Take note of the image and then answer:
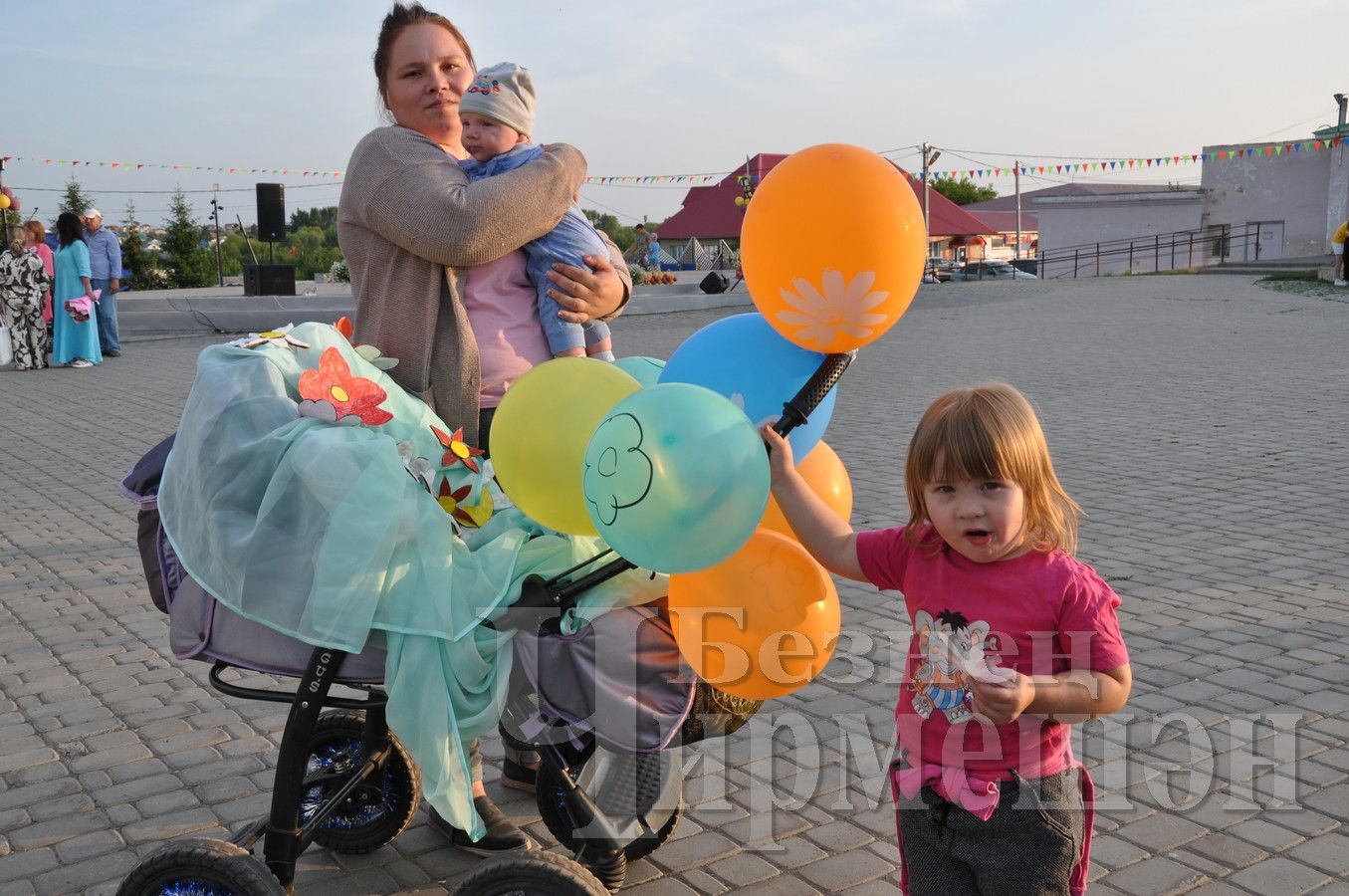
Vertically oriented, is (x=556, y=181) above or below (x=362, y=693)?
above

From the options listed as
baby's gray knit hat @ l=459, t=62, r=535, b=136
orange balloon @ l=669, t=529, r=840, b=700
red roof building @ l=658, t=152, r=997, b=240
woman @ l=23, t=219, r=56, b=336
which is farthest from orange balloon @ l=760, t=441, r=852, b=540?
red roof building @ l=658, t=152, r=997, b=240

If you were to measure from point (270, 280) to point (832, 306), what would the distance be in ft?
74.3

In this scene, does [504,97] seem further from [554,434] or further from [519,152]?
[554,434]

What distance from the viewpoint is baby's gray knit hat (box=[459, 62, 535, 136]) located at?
2805 mm

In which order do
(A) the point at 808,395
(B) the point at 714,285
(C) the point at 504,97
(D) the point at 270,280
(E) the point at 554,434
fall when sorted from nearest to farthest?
(A) the point at 808,395, (E) the point at 554,434, (C) the point at 504,97, (D) the point at 270,280, (B) the point at 714,285

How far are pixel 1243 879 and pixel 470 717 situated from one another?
1.94m

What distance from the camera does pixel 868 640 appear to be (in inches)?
189

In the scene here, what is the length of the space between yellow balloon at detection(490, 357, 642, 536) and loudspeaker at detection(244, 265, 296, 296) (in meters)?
22.0

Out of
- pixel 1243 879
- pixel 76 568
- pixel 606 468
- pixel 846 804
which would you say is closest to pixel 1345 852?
pixel 1243 879

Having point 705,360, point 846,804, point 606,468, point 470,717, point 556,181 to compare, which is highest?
point 556,181

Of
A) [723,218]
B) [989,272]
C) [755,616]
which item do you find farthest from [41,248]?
[723,218]

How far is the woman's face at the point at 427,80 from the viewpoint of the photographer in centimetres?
295

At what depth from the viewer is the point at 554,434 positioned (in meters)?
2.38

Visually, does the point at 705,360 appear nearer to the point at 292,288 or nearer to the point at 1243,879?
the point at 1243,879
